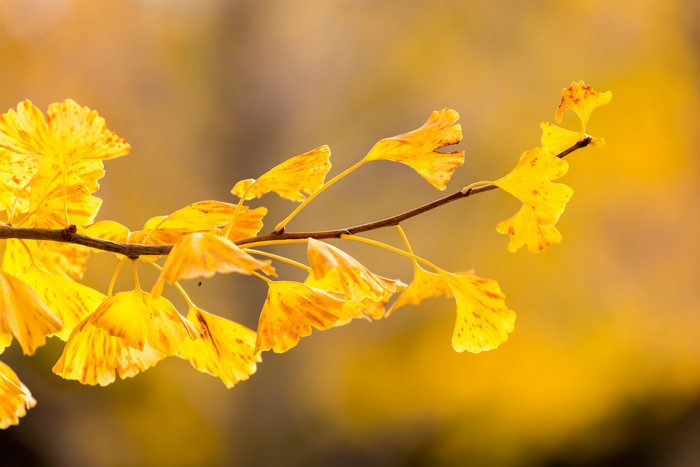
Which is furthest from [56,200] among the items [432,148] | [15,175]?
[432,148]

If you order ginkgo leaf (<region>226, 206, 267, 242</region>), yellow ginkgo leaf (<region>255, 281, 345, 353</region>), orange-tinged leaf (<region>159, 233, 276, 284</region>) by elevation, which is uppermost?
orange-tinged leaf (<region>159, 233, 276, 284</region>)

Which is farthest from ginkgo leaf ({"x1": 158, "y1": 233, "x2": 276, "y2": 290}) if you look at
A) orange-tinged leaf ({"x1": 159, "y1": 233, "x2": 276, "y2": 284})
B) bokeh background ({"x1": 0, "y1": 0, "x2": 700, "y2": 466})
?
bokeh background ({"x1": 0, "y1": 0, "x2": 700, "y2": 466})

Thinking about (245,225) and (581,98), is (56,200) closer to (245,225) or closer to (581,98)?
(245,225)

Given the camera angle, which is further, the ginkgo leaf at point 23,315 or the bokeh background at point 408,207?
the bokeh background at point 408,207

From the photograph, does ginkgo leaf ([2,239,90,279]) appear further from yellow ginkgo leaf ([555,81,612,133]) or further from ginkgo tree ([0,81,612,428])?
yellow ginkgo leaf ([555,81,612,133])

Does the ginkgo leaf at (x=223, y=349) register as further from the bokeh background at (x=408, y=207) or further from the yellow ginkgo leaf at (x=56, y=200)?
the bokeh background at (x=408, y=207)

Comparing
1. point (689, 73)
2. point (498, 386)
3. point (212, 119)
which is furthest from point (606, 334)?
point (212, 119)

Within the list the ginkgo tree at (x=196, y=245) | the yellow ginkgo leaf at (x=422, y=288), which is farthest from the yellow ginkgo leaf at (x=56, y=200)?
the yellow ginkgo leaf at (x=422, y=288)
